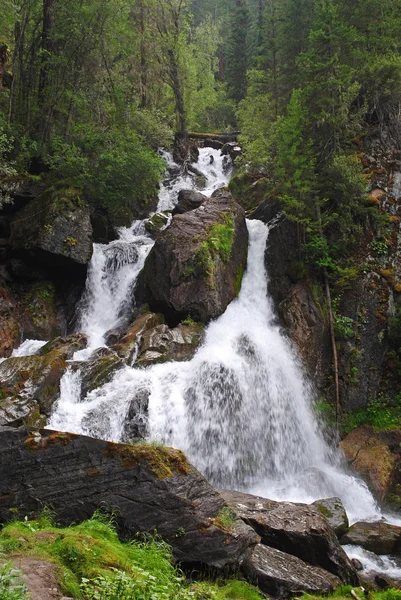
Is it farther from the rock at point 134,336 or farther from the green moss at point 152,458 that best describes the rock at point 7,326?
the green moss at point 152,458

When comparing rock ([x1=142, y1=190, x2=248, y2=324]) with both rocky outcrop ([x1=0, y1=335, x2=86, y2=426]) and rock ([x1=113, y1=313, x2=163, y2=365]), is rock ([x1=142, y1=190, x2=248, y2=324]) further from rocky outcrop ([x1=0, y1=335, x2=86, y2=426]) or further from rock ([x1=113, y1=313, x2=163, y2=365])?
rocky outcrop ([x1=0, y1=335, x2=86, y2=426])

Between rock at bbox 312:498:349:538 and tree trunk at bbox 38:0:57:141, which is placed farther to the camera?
tree trunk at bbox 38:0:57:141

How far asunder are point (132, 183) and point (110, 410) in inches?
431

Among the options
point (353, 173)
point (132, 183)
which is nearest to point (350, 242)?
point (353, 173)

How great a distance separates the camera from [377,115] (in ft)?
61.7

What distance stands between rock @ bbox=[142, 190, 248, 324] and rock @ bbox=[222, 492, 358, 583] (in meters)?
7.91

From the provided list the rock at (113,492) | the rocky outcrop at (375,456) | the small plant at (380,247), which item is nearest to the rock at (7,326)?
the rock at (113,492)

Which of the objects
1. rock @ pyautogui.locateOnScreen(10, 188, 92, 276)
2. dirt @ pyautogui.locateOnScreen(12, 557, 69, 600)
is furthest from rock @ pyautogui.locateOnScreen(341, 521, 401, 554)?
rock @ pyautogui.locateOnScreen(10, 188, 92, 276)

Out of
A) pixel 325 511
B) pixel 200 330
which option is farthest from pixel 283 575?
pixel 200 330

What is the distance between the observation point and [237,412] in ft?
40.2

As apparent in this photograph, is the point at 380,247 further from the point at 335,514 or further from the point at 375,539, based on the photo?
the point at 375,539

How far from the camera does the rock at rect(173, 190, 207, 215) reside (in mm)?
21047

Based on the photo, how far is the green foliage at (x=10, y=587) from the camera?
2993 mm

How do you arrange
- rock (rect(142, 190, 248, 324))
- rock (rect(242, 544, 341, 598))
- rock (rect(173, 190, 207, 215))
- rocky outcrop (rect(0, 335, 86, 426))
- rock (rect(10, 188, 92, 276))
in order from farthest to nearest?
rock (rect(173, 190, 207, 215))
rock (rect(10, 188, 92, 276))
rock (rect(142, 190, 248, 324))
rocky outcrop (rect(0, 335, 86, 426))
rock (rect(242, 544, 341, 598))
